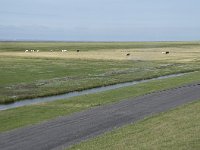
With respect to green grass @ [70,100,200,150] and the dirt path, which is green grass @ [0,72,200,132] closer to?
the dirt path

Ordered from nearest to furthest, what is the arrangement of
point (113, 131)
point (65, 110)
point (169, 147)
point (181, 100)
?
point (169, 147)
point (113, 131)
point (65, 110)
point (181, 100)

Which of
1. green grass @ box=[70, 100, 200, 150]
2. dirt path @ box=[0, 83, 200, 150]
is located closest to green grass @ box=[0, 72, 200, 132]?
dirt path @ box=[0, 83, 200, 150]

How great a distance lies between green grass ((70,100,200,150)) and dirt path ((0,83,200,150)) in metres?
1.31

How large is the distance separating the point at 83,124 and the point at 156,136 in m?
6.15

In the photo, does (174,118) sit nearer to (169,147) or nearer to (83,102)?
(169,147)

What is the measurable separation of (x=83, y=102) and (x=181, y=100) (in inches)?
314

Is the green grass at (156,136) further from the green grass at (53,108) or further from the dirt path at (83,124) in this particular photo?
the green grass at (53,108)

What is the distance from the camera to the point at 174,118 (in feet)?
78.8

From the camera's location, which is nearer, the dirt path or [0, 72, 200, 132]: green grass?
the dirt path

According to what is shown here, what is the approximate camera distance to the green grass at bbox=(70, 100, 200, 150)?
17.1 meters

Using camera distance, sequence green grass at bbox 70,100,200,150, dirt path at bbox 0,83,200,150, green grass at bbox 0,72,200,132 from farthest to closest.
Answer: green grass at bbox 0,72,200,132 → dirt path at bbox 0,83,200,150 → green grass at bbox 70,100,200,150

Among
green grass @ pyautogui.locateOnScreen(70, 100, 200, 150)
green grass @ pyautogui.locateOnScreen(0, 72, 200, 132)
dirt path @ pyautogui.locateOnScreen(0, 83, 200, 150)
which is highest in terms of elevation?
green grass @ pyautogui.locateOnScreen(70, 100, 200, 150)

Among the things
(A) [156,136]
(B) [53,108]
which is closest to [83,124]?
(A) [156,136]

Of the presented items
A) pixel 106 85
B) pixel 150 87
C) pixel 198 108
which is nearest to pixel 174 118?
pixel 198 108
